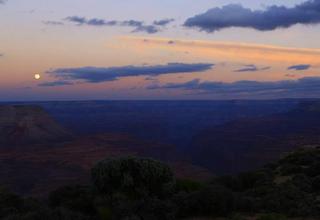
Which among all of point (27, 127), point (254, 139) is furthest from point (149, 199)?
point (27, 127)

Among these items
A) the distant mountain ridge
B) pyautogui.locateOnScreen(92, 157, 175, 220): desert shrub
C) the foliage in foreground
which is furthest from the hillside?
pyautogui.locateOnScreen(92, 157, 175, 220): desert shrub

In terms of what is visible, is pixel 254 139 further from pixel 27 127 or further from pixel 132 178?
pixel 132 178

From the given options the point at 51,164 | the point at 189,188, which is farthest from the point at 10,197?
the point at 51,164

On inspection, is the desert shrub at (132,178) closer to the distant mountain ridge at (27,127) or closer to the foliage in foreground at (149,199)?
the foliage in foreground at (149,199)

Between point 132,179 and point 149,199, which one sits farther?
point 132,179

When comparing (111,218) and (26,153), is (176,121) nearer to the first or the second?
(26,153)

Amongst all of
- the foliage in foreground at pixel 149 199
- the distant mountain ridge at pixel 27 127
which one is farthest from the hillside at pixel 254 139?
the foliage in foreground at pixel 149 199
